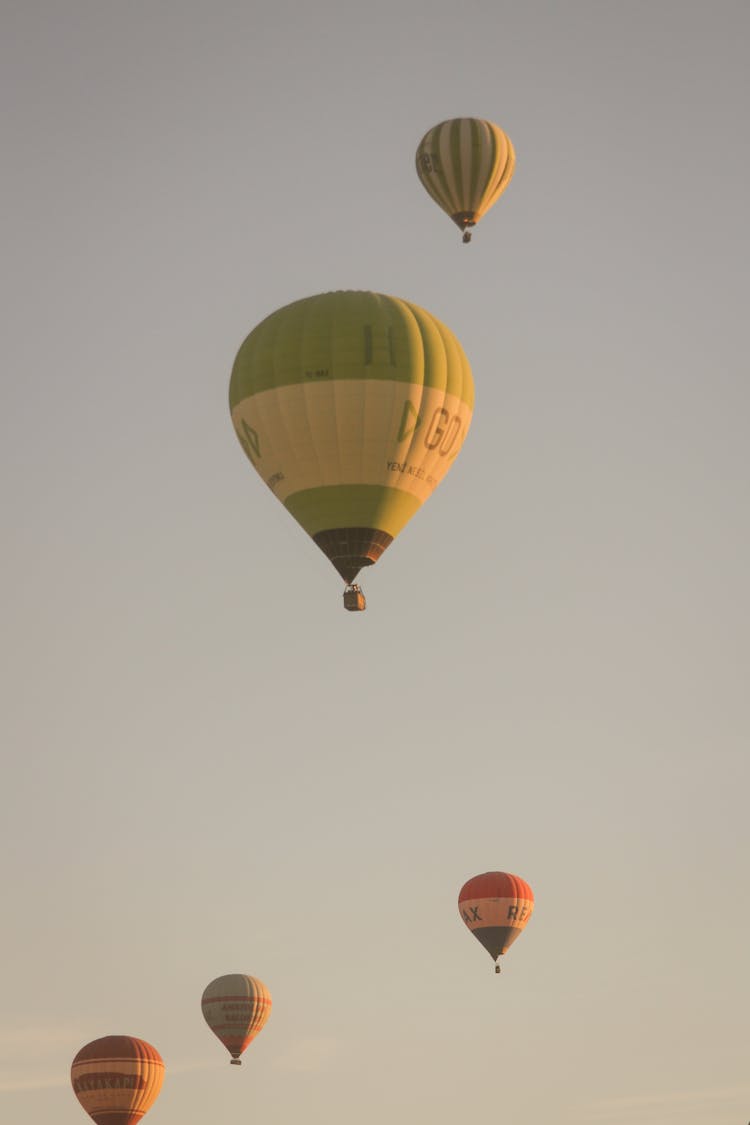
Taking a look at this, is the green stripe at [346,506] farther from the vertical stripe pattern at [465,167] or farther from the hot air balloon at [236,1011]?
the hot air balloon at [236,1011]

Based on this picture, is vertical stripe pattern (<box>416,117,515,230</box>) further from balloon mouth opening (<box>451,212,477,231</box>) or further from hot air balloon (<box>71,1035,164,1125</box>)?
hot air balloon (<box>71,1035,164,1125</box>)

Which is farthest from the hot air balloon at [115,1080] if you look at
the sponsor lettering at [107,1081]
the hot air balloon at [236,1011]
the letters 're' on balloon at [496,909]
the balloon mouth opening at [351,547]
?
the balloon mouth opening at [351,547]

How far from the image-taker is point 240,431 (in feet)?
205

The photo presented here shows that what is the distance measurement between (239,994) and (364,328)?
1256 inches

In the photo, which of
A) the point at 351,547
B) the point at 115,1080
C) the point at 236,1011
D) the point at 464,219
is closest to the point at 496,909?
the point at 236,1011

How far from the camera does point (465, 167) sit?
73500 millimetres

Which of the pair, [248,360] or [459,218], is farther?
[459,218]

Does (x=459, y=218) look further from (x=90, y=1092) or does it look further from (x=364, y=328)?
(x=90, y=1092)

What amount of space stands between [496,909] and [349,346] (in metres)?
27.6

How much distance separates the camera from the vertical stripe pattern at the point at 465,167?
7325 centimetres

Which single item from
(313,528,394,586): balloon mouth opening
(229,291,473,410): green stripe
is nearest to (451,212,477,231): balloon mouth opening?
(229,291,473,410): green stripe

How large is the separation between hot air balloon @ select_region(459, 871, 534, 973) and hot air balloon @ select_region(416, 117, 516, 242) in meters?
21.7

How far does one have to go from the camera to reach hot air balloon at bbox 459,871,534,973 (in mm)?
82938

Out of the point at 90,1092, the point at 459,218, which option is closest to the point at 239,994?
the point at 90,1092
